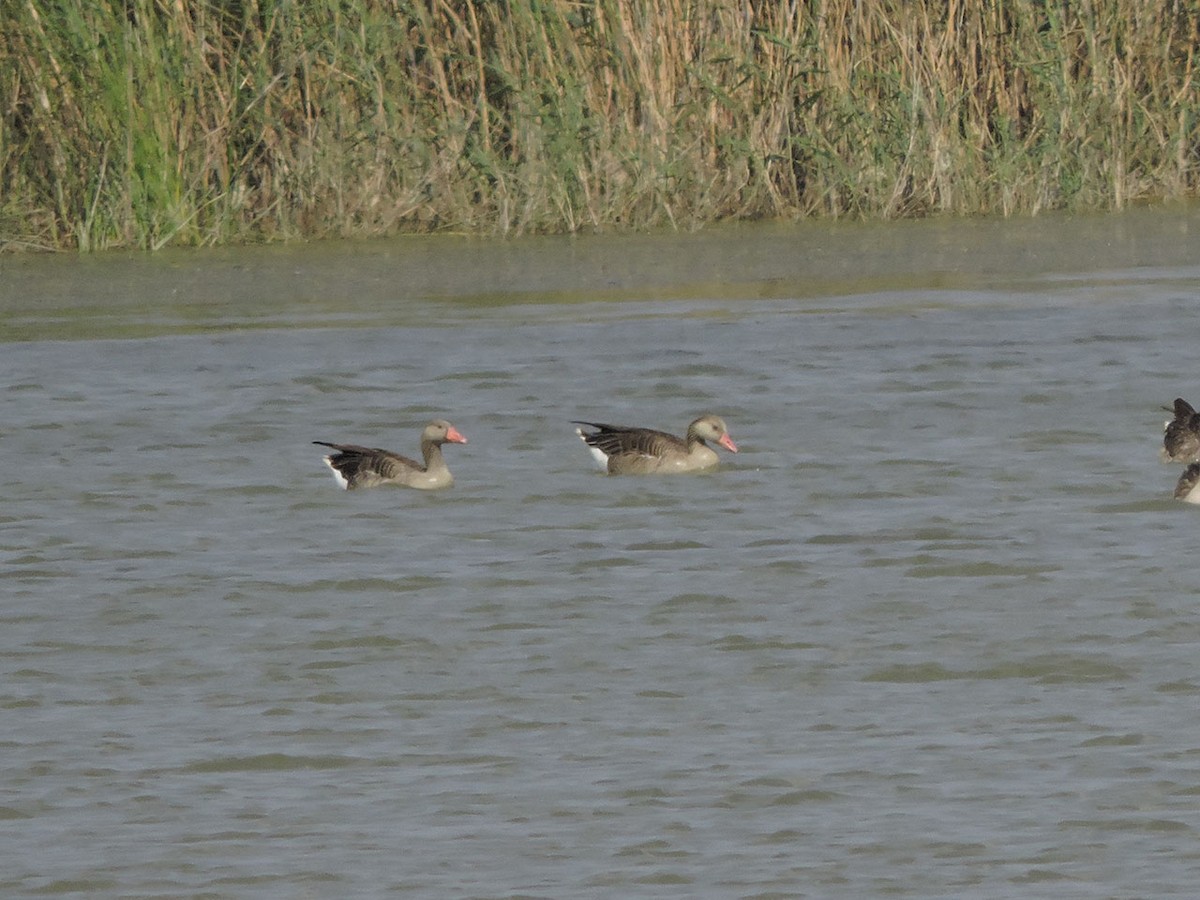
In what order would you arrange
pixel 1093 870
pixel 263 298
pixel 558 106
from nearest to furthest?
pixel 1093 870 < pixel 263 298 < pixel 558 106

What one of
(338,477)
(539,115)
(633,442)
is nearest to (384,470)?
(338,477)

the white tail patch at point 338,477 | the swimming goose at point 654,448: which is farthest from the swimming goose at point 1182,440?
the white tail patch at point 338,477

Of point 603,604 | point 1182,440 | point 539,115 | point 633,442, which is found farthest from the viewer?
point 539,115

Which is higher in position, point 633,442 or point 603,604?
point 633,442

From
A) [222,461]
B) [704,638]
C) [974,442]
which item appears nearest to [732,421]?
[974,442]

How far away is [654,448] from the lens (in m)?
8.24

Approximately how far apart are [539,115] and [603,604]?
7.73 m

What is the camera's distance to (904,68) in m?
14.1

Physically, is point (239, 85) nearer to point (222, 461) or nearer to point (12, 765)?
point (222, 461)

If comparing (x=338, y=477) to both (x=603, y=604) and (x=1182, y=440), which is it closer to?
(x=603, y=604)

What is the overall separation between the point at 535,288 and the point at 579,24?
1.96 m

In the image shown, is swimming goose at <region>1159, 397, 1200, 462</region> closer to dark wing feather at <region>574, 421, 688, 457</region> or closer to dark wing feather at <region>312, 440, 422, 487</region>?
dark wing feather at <region>574, 421, 688, 457</region>

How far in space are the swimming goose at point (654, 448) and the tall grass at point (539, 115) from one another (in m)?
5.49

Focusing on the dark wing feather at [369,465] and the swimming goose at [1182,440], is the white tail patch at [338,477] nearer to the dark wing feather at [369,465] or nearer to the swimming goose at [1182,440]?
the dark wing feather at [369,465]
